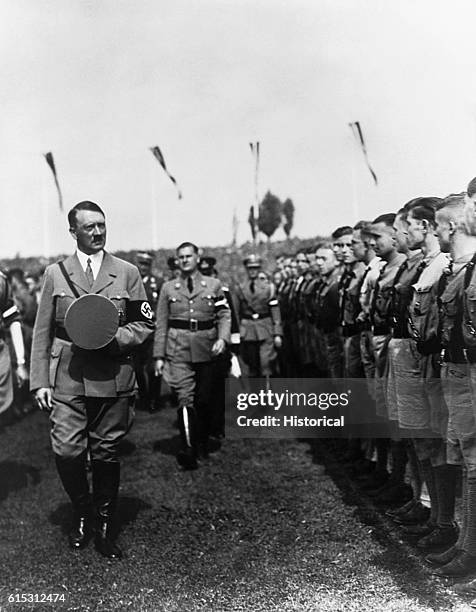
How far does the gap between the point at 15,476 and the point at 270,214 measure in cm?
3037

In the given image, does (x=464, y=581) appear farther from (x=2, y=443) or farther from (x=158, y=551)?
(x=2, y=443)

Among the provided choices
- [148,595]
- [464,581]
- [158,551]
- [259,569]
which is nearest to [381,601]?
[464,581]

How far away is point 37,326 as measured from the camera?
457cm

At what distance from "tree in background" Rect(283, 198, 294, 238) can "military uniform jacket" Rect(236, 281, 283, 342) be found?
2201cm

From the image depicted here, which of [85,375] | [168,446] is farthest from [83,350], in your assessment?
[168,446]

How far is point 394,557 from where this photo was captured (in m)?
4.01

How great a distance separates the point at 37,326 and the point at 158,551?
1562 mm

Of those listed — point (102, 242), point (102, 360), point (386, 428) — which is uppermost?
point (102, 242)

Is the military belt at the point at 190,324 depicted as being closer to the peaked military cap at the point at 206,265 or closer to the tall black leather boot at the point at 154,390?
the tall black leather boot at the point at 154,390

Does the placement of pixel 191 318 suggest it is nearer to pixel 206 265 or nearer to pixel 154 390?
pixel 154 390

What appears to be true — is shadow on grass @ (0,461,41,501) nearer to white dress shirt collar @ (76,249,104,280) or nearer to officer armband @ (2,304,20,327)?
officer armband @ (2,304,20,327)

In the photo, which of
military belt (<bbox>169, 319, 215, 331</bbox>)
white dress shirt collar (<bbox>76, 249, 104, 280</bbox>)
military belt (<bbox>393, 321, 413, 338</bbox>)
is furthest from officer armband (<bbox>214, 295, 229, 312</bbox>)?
military belt (<bbox>393, 321, 413, 338</bbox>)

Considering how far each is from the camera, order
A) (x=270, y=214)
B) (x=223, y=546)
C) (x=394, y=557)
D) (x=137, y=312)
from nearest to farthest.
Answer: (x=394, y=557) → (x=223, y=546) → (x=137, y=312) → (x=270, y=214)

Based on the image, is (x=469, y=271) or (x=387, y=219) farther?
(x=387, y=219)
